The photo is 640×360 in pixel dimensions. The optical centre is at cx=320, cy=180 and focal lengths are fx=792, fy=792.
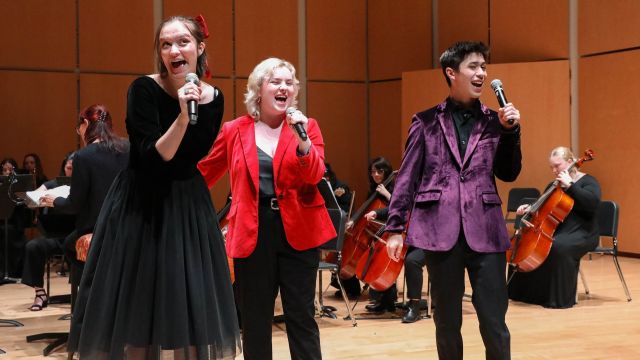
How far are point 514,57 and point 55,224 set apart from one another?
627 centimetres

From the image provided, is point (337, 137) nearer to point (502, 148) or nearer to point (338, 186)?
point (338, 186)

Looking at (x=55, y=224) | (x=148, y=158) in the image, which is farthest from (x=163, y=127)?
(x=55, y=224)

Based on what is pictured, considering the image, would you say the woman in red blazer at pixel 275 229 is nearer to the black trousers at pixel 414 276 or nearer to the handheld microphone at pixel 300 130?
the handheld microphone at pixel 300 130

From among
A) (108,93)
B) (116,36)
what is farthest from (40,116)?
(116,36)

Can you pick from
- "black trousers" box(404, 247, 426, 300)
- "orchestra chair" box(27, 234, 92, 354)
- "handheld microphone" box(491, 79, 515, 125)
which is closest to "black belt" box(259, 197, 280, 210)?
"handheld microphone" box(491, 79, 515, 125)

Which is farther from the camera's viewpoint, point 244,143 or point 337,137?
point 337,137

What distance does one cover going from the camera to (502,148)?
124 inches

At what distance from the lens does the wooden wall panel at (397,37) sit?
11094 millimetres

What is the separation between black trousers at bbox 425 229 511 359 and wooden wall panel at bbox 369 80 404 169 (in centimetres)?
799

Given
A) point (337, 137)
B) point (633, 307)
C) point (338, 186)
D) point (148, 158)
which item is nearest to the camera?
point (148, 158)

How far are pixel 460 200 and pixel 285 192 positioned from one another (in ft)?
2.26

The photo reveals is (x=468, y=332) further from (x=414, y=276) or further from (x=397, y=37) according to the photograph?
(x=397, y=37)

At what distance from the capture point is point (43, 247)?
637 centimetres

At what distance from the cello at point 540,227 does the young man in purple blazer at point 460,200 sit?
2955mm
